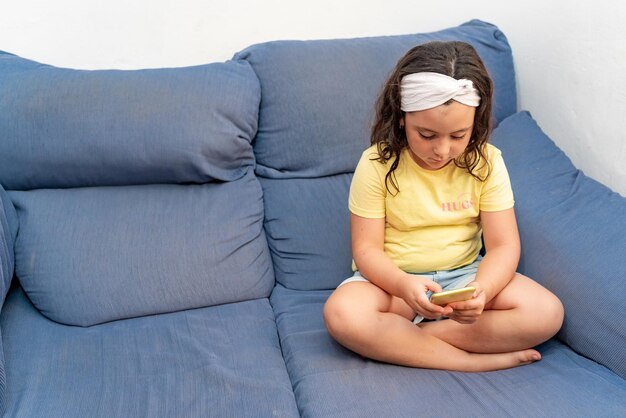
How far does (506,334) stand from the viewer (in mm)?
1422

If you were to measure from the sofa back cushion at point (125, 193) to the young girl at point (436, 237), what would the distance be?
355mm

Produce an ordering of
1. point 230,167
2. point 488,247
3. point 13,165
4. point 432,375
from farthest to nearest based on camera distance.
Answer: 1. point 230,167
2. point 13,165
3. point 488,247
4. point 432,375

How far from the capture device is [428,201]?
1507 mm

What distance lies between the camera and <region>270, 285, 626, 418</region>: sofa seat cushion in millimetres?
1275

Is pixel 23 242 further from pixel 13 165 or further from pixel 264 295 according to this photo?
pixel 264 295

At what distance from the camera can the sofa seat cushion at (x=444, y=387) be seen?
50.2 inches

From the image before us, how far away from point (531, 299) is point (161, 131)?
0.92m

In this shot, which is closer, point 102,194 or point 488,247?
point 488,247

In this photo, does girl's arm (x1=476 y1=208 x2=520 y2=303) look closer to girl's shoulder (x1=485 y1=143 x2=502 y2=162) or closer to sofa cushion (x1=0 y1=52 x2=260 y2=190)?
girl's shoulder (x1=485 y1=143 x2=502 y2=162)

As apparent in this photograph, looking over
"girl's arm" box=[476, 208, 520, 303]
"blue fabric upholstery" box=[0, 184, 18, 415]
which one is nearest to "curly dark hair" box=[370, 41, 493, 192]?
"girl's arm" box=[476, 208, 520, 303]

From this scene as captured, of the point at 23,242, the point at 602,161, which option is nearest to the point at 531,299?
the point at 602,161

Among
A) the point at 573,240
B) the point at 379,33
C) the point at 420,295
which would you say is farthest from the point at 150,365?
the point at 379,33

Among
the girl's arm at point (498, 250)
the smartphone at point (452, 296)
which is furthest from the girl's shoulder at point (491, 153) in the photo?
the smartphone at point (452, 296)

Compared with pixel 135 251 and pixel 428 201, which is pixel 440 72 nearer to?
pixel 428 201
